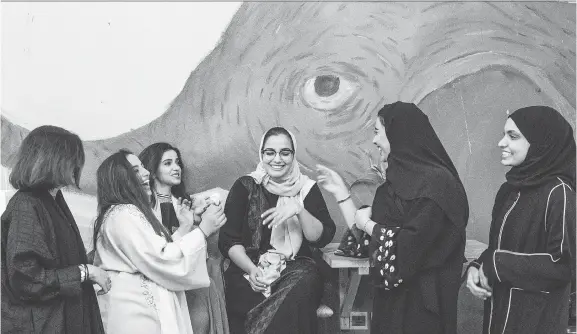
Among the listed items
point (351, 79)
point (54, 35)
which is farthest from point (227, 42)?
point (54, 35)

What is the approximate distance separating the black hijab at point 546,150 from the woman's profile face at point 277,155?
4.87 ft

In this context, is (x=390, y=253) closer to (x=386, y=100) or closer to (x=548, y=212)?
(x=548, y=212)

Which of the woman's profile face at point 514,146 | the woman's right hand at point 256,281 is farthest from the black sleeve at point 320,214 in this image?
the woman's profile face at point 514,146

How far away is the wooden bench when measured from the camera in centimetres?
376

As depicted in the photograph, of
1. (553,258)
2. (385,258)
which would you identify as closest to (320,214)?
(385,258)

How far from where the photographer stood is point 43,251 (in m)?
2.86

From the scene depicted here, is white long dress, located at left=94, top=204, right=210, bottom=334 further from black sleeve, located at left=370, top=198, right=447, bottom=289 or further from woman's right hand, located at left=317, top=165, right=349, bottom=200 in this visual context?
black sleeve, located at left=370, top=198, right=447, bottom=289

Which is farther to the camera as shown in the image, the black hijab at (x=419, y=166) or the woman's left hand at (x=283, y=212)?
the woman's left hand at (x=283, y=212)

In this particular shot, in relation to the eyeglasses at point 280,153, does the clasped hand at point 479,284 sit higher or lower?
lower

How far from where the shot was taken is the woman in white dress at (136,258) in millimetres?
3320

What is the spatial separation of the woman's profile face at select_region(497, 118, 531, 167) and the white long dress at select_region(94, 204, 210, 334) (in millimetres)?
1616

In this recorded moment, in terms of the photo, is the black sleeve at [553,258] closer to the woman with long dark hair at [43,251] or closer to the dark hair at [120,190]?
the dark hair at [120,190]

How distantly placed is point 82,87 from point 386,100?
213 cm

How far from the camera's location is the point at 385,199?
3.46 meters
